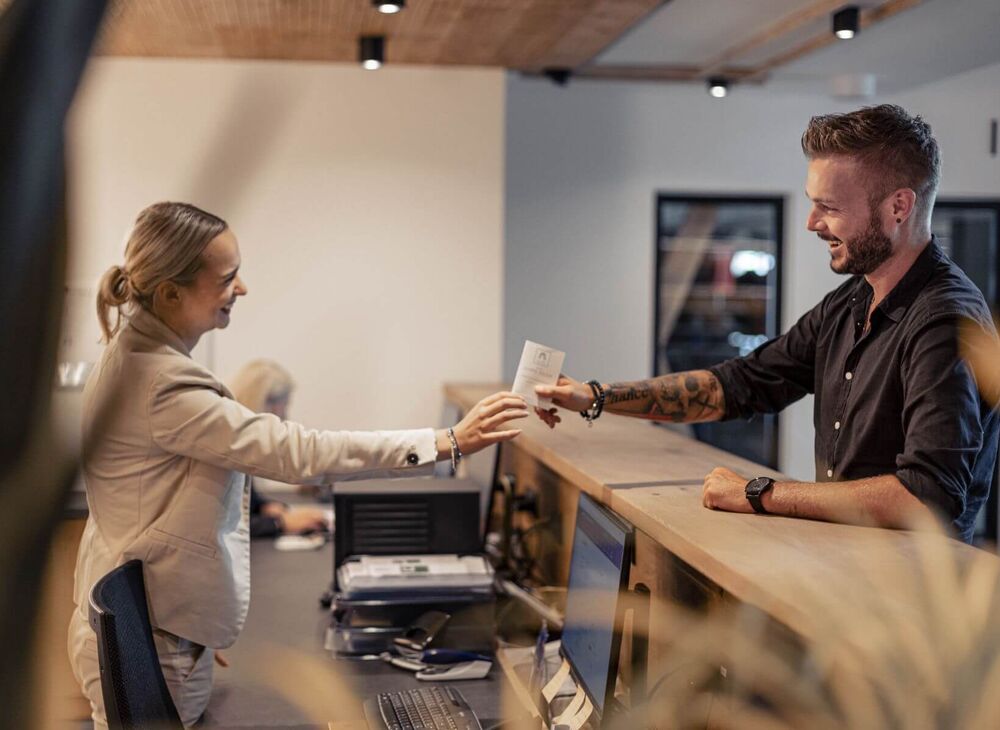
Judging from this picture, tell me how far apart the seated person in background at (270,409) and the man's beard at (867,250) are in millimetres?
2292

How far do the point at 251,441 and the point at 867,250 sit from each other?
1.07 meters

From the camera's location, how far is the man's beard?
5.56 feet

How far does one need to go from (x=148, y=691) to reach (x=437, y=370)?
2.92 meters

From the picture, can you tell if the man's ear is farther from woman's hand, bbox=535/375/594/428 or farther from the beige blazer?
the beige blazer

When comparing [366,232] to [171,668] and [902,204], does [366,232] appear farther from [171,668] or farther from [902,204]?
[902,204]

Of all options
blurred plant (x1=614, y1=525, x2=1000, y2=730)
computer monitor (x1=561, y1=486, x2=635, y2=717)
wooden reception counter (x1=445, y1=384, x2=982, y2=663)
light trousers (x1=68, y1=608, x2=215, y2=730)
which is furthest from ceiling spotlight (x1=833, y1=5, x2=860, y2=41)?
blurred plant (x1=614, y1=525, x2=1000, y2=730)

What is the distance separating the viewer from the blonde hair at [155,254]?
1.83m

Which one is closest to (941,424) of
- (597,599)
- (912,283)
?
(912,283)

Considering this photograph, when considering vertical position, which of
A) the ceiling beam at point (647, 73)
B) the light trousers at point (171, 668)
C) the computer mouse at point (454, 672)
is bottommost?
the computer mouse at point (454, 672)

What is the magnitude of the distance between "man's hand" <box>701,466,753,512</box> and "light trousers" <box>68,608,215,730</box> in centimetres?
97

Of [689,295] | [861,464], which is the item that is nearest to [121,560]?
[861,464]

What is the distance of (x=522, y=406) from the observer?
2.01m

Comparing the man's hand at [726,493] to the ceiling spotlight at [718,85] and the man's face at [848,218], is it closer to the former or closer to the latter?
the man's face at [848,218]

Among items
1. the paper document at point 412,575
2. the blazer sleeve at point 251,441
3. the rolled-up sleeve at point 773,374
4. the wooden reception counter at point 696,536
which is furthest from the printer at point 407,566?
the rolled-up sleeve at point 773,374
